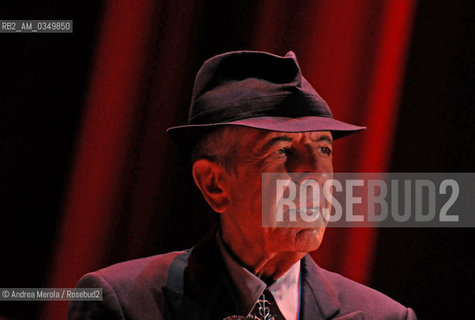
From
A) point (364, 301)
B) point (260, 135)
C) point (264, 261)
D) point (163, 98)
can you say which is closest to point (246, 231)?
point (264, 261)

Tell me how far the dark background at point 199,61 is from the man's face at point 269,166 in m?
0.35

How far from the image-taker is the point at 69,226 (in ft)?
4.57

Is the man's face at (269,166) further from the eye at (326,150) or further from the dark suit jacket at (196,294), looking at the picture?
the dark suit jacket at (196,294)

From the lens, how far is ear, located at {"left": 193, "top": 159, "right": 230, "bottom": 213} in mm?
1056

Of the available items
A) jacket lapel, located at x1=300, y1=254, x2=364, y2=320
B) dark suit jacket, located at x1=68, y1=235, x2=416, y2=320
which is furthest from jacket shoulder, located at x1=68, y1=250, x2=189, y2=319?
jacket lapel, located at x1=300, y1=254, x2=364, y2=320

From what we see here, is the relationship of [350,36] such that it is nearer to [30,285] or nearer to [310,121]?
[310,121]

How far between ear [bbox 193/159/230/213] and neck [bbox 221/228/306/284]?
8 cm

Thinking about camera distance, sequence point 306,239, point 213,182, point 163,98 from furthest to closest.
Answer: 1. point 163,98
2. point 213,182
3. point 306,239

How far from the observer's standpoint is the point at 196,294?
1.05 m

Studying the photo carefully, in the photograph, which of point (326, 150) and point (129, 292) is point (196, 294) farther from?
point (326, 150)

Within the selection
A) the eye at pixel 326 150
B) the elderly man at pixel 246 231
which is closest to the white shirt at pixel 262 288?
the elderly man at pixel 246 231

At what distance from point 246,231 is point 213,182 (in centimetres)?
12

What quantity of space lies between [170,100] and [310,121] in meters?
0.56

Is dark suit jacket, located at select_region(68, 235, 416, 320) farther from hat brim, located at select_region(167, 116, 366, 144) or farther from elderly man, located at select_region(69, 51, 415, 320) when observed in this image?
hat brim, located at select_region(167, 116, 366, 144)
